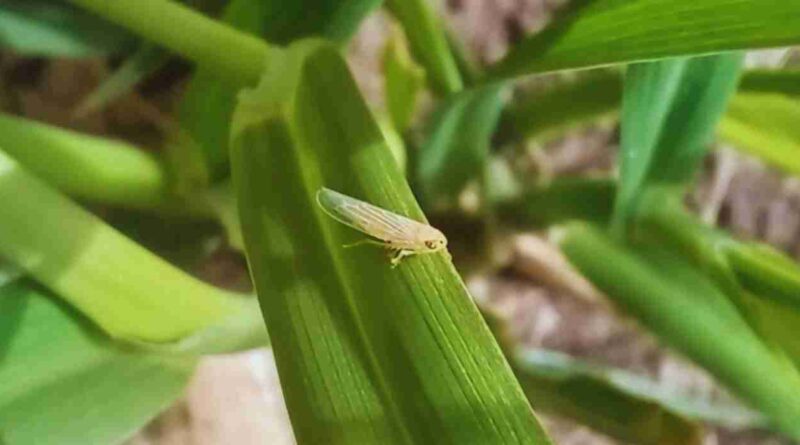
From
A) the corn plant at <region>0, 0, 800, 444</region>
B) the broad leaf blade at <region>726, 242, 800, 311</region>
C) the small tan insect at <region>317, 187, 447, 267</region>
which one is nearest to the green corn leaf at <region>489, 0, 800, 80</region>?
the corn plant at <region>0, 0, 800, 444</region>

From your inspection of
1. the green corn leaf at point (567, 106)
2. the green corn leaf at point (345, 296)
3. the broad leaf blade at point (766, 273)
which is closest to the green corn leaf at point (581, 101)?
the green corn leaf at point (567, 106)

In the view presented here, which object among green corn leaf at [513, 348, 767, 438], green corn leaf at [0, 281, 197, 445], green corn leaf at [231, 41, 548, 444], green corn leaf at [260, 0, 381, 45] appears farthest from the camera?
green corn leaf at [513, 348, 767, 438]

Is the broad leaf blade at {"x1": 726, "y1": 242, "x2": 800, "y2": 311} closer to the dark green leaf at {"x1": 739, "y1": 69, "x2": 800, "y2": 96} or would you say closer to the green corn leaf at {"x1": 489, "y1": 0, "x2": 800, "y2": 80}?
the dark green leaf at {"x1": 739, "y1": 69, "x2": 800, "y2": 96}

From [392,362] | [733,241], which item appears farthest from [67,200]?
[733,241]

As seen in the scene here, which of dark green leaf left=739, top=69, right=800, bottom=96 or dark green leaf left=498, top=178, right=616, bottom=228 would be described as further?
dark green leaf left=498, top=178, right=616, bottom=228

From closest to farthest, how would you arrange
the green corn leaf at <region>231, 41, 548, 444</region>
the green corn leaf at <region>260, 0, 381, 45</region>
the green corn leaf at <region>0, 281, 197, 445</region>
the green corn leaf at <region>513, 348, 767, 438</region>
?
the green corn leaf at <region>231, 41, 548, 444</region>, the green corn leaf at <region>0, 281, 197, 445</region>, the green corn leaf at <region>260, 0, 381, 45</region>, the green corn leaf at <region>513, 348, 767, 438</region>

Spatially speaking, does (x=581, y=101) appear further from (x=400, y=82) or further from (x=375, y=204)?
(x=375, y=204)
